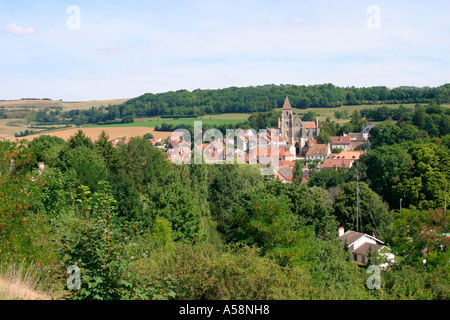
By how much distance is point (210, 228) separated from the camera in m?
26.1

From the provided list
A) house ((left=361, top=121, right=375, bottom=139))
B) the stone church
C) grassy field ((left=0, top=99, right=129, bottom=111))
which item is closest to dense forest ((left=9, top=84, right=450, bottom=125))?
grassy field ((left=0, top=99, right=129, bottom=111))

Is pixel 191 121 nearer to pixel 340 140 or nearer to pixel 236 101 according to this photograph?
pixel 236 101

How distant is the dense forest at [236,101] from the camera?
329 feet

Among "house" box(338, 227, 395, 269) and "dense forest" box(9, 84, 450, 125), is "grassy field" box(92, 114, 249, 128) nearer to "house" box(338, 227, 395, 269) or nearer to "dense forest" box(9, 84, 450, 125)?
"dense forest" box(9, 84, 450, 125)

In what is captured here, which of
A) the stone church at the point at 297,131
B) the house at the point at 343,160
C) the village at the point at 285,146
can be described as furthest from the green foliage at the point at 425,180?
the stone church at the point at 297,131

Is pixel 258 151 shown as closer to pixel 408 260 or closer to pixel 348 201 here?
pixel 348 201

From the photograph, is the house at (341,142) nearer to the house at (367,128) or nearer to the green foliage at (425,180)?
the house at (367,128)

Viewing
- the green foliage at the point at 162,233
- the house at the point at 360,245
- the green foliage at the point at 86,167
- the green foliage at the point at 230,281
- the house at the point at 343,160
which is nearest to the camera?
the green foliage at the point at 230,281

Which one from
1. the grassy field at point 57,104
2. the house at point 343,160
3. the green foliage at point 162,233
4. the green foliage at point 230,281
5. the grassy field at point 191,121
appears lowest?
the house at point 343,160

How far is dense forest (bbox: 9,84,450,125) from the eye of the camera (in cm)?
10019

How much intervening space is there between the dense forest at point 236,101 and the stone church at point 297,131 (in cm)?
2511

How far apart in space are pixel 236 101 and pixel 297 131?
114ft

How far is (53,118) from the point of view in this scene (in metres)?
95.2

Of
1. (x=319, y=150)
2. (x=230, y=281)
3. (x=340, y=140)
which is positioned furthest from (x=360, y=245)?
(x=340, y=140)
